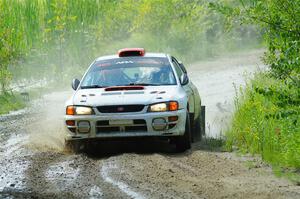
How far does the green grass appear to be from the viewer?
22.7m

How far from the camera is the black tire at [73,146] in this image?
12180mm

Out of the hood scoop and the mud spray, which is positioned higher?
the hood scoop

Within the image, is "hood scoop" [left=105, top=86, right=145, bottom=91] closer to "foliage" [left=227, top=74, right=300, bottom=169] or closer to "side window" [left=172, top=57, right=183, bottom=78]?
"side window" [left=172, top=57, right=183, bottom=78]

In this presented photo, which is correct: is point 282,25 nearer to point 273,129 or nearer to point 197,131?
point 273,129

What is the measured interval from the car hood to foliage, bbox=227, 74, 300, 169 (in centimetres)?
121

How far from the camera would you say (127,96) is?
38.5 feet

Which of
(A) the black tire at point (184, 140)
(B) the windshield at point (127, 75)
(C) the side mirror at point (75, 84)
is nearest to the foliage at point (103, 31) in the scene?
(B) the windshield at point (127, 75)

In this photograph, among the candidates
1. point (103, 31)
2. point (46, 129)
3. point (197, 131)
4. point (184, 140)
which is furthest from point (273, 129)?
point (103, 31)

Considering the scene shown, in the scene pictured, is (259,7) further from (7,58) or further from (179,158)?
(7,58)

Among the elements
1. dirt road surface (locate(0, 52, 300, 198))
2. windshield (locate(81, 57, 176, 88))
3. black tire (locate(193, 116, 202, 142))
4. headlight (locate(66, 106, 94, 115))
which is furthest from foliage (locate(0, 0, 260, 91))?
headlight (locate(66, 106, 94, 115))

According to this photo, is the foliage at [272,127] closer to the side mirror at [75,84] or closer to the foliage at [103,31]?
the side mirror at [75,84]

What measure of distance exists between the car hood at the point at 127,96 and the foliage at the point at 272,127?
3.96 ft

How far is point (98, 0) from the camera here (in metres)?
36.6

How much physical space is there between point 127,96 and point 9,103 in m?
12.6
